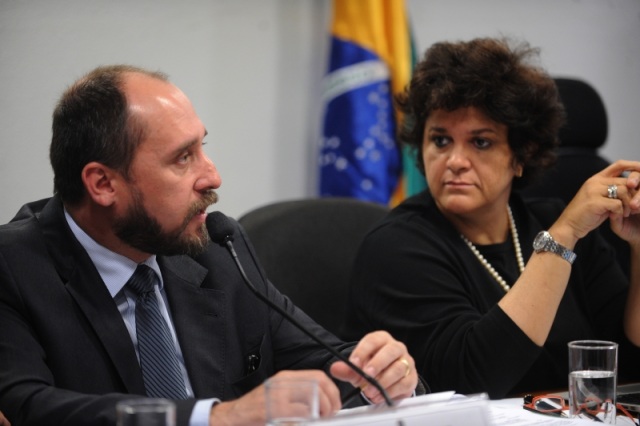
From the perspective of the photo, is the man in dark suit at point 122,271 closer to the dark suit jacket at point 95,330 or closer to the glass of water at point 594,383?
the dark suit jacket at point 95,330

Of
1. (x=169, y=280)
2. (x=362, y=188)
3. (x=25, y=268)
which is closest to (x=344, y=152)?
(x=362, y=188)

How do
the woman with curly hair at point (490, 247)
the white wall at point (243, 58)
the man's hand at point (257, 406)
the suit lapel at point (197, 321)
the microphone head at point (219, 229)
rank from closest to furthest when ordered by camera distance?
the man's hand at point (257, 406) → the microphone head at point (219, 229) → the suit lapel at point (197, 321) → the woman with curly hair at point (490, 247) → the white wall at point (243, 58)

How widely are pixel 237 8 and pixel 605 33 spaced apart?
188 centimetres

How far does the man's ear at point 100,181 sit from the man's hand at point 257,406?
0.53 m

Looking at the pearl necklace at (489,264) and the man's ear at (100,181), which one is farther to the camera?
the pearl necklace at (489,264)

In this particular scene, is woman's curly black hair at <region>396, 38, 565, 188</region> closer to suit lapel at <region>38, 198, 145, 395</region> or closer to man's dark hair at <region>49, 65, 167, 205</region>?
man's dark hair at <region>49, 65, 167, 205</region>

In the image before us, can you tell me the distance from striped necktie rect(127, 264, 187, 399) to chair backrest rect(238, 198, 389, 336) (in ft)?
1.97

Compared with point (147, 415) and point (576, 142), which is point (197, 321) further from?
point (576, 142)

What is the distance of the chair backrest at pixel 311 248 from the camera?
7.77ft

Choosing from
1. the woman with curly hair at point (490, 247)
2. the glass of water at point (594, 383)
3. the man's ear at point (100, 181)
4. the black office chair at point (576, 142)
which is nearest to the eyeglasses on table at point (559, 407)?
the glass of water at point (594, 383)

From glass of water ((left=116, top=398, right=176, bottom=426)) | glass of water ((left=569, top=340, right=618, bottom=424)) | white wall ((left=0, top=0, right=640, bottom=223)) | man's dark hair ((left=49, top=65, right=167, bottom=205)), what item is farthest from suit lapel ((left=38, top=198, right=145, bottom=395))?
white wall ((left=0, top=0, right=640, bottom=223))

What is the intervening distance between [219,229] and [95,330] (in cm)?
28

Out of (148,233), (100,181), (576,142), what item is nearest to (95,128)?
(100,181)

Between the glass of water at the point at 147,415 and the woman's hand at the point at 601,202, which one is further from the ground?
the woman's hand at the point at 601,202
